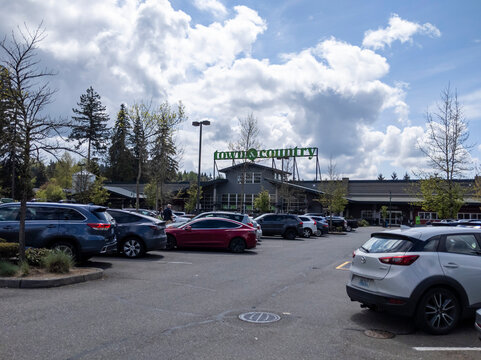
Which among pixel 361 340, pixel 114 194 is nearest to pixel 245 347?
pixel 361 340

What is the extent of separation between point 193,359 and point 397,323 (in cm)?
351

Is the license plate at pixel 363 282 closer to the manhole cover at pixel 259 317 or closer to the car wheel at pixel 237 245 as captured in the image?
the manhole cover at pixel 259 317

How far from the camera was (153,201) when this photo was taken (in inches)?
2048

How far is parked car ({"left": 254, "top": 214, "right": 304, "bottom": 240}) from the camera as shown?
26438mm

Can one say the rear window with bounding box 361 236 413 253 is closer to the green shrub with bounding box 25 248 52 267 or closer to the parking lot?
the parking lot

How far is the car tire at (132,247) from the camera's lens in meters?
13.7

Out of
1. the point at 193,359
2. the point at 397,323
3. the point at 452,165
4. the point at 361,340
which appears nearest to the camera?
the point at 193,359

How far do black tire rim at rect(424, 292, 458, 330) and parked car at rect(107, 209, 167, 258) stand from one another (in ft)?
31.5

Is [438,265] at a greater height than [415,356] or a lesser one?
greater

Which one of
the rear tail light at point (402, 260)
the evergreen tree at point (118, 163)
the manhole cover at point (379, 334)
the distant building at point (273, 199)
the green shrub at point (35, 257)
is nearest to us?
the manhole cover at point (379, 334)

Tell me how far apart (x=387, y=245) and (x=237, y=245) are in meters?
10.4

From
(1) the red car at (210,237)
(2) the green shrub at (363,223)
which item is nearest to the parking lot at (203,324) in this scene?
(1) the red car at (210,237)

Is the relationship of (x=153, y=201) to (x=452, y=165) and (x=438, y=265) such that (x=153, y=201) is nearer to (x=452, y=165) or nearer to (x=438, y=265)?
(x=452, y=165)

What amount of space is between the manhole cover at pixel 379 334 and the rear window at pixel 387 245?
3.87 ft
